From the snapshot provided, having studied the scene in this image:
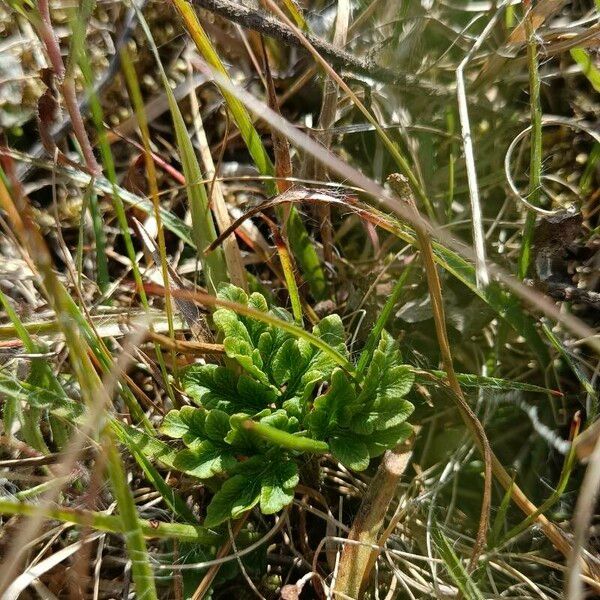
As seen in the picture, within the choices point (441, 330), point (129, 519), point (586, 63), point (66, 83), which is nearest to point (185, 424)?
point (129, 519)

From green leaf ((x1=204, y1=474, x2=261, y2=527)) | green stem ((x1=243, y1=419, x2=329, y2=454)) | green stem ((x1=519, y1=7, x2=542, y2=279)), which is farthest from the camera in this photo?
green stem ((x1=519, y1=7, x2=542, y2=279))

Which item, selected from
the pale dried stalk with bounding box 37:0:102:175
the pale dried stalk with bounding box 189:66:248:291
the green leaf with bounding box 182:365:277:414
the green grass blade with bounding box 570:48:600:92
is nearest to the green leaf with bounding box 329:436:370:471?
the green leaf with bounding box 182:365:277:414

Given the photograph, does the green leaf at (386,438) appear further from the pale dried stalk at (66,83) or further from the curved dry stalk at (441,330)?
the pale dried stalk at (66,83)

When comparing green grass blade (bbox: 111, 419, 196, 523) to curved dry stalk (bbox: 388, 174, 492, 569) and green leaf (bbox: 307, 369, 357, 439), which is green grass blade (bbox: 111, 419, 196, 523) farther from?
curved dry stalk (bbox: 388, 174, 492, 569)

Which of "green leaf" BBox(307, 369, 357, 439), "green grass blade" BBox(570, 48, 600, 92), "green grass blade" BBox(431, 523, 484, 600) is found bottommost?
"green grass blade" BBox(431, 523, 484, 600)

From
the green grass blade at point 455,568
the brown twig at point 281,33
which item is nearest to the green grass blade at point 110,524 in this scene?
the green grass blade at point 455,568

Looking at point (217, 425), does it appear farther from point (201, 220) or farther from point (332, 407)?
point (201, 220)

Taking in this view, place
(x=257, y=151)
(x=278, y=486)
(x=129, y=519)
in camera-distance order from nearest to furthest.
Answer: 1. (x=129, y=519)
2. (x=278, y=486)
3. (x=257, y=151)
